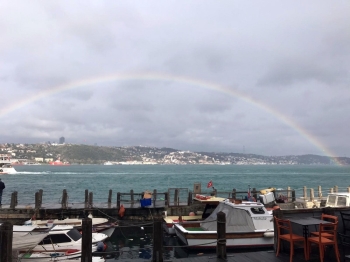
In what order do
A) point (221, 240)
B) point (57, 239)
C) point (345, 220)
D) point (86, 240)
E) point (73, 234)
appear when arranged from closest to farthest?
point (345, 220) → point (86, 240) → point (221, 240) → point (57, 239) → point (73, 234)

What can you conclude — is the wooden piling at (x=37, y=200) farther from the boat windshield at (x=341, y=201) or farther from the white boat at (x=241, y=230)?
the boat windshield at (x=341, y=201)

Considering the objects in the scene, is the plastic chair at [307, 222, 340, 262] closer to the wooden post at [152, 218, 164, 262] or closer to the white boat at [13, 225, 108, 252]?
the wooden post at [152, 218, 164, 262]

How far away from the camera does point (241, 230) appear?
58.7 ft

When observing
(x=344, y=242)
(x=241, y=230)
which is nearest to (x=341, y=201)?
(x=241, y=230)

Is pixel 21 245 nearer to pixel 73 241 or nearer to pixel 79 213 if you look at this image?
pixel 73 241

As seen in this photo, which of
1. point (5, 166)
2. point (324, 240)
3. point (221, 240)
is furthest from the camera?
point (5, 166)

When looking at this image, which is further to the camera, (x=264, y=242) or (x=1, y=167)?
(x=1, y=167)

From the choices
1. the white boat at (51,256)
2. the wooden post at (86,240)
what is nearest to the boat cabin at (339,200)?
the white boat at (51,256)

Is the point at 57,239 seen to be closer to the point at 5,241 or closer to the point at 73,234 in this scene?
the point at 73,234

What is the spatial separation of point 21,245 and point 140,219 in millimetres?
13925

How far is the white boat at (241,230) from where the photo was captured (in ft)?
58.0

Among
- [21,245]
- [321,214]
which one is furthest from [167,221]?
[321,214]

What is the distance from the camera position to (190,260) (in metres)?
10.4

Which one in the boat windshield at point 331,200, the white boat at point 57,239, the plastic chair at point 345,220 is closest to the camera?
the plastic chair at point 345,220
